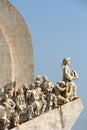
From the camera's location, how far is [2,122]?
62.2 feet

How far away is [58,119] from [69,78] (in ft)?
5.70

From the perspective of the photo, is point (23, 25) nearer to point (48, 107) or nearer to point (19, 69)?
point (19, 69)

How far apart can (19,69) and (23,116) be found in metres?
2.71

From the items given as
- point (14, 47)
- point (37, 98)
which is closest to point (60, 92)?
point (37, 98)

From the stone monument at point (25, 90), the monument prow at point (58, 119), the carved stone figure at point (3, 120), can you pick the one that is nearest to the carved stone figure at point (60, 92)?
the stone monument at point (25, 90)

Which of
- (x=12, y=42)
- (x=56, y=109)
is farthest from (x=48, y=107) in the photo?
(x=12, y=42)

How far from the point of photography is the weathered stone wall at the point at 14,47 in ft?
69.4

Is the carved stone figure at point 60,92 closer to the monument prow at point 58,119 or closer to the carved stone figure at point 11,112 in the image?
the monument prow at point 58,119

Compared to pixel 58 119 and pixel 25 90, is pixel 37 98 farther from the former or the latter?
pixel 58 119

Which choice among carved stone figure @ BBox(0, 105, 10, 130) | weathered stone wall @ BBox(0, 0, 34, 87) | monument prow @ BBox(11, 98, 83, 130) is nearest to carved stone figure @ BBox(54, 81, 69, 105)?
monument prow @ BBox(11, 98, 83, 130)

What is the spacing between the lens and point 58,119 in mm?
19484

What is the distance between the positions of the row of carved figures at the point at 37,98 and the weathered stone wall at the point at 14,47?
0.82 m

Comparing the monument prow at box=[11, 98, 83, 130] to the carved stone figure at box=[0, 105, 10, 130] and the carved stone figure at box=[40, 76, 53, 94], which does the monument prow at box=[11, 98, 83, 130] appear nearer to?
the carved stone figure at box=[0, 105, 10, 130]

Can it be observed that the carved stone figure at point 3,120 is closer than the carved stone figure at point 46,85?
Yes
